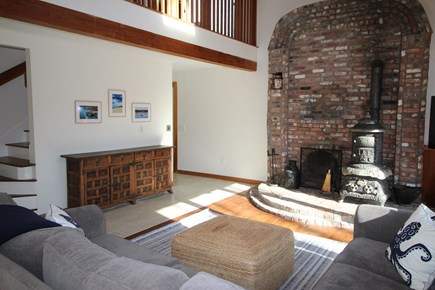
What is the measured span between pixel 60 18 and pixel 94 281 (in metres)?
2.90

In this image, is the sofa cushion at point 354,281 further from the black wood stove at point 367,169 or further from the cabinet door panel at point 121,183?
the cabinet door panel at point 121,183

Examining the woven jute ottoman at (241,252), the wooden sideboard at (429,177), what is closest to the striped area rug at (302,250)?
the woven jute ottoman at (241,252)

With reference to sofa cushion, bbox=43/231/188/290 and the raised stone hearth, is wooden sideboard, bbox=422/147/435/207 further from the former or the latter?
sofa cushion, bbox=43/231/188/290

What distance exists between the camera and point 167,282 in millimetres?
1145

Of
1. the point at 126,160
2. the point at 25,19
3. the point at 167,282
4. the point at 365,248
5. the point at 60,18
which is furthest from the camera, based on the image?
the point at 126,160

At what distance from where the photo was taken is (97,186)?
15.5ft

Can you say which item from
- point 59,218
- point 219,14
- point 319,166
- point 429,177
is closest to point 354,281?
point 59,218

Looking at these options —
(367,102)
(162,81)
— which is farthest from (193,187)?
(367,102)

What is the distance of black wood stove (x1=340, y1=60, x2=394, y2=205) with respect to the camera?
15.2 feet

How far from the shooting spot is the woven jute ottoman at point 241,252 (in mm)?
2416

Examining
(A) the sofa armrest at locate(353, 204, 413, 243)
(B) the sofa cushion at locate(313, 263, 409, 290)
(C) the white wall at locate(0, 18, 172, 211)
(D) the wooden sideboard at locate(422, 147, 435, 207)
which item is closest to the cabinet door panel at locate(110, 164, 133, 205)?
(C) the white wall at locate(0, 18, 172, 211)

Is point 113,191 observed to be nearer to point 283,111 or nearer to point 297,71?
point 283,111

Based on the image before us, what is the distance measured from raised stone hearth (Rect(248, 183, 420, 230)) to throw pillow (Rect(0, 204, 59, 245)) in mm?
3349

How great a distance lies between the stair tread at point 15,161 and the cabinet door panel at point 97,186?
745mm
